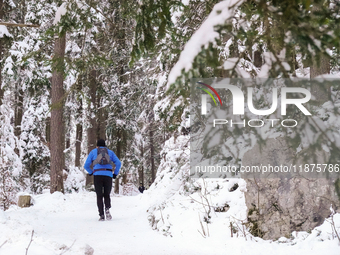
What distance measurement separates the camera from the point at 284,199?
17.7 ft

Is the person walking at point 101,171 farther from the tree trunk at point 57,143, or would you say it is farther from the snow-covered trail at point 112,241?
the tree trunk at point 57,143

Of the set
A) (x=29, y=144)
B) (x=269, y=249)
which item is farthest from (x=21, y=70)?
(x=269, y=249)

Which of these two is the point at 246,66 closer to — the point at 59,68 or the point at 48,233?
the point at 59,68

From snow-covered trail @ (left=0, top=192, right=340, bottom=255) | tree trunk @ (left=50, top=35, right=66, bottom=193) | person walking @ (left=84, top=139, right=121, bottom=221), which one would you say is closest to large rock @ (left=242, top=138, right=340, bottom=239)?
snow-covered trail @ (left=0, top=192, right=340, bottom=255)

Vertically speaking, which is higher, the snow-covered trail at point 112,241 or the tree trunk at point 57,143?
the tree trunk at point 57,143

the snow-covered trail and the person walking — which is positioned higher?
the person walking

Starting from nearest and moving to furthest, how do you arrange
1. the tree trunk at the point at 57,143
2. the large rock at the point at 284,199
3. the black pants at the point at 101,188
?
1. the large rock at the point at 284,199
2. the black pants at the point at 101,188
3. the tree trunk at the point at 57,143

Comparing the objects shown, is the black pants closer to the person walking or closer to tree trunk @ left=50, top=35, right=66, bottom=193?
the person walking

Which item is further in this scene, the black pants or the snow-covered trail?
the black pants

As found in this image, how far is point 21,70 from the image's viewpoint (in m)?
15.2

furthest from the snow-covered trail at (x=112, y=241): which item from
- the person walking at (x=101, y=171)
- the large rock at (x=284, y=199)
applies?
the person walking at (x=101, y=171)

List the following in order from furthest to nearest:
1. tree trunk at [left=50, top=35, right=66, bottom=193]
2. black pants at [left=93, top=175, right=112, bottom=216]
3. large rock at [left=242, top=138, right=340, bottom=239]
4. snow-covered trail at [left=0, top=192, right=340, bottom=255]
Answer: tree trunk at [left=50, top=35, right=66, bottom=193]
black pants at [left=93, top=175, right=112, bottom=216]
large rock at [left=242, top=138, right=340, bottom=239]
snow-covered trail at [left=0, top=192, right=340, bottom=255]

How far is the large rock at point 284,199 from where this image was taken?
517 centimetres

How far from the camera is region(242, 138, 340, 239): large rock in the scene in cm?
517
